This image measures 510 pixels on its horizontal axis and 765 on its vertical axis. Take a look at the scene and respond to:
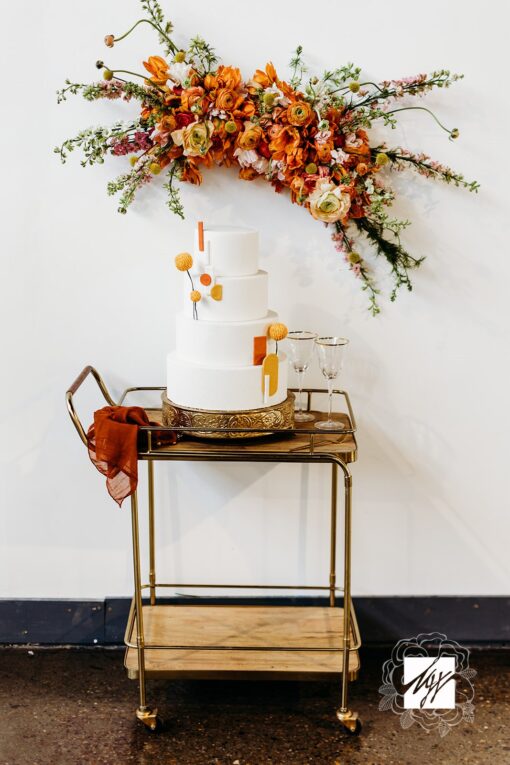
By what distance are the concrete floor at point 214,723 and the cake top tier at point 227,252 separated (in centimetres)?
105

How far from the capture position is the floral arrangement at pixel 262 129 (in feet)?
6.85

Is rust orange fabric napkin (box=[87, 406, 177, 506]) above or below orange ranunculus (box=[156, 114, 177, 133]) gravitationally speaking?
below

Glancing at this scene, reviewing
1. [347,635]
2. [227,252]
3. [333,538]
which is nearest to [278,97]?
[227,252]

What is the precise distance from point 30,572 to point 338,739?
0.92 meters

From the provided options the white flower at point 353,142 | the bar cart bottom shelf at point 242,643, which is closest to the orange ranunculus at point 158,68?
the white flower at point 353,142

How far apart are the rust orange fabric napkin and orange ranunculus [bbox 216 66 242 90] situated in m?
0.78

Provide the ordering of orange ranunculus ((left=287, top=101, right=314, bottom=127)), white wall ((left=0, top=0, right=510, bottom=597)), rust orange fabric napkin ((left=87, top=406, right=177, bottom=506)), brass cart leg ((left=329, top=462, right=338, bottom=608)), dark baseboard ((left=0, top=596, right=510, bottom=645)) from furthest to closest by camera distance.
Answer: dark baseboard ((left=0, top=596, right=510, bottom=645)), brass cart leg ((left=329, top=462, right=338, bottom=608)), white wall ((left=0, top=0, right=510, bottom=597)), orange ranunculus ((left=287, top=101, right=314, bottom=127)), rust orange fabric napkin ((left=87, top=406, right=177, bottom=506))

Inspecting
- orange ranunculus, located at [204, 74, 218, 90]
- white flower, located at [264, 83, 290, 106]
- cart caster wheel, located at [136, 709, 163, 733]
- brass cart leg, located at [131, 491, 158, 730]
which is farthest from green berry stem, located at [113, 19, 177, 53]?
cart caster wheel, located at [136, 709, 163, 733]

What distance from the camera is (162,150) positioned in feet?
7.00

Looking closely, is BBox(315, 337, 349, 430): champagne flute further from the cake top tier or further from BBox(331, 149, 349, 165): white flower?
BBox(331, 149, 349, 165): white flower

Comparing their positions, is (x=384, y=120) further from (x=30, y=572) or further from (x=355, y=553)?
(x=30, y=572)

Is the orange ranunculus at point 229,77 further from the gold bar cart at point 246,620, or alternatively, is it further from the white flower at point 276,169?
the gold bar cart at point 246,620

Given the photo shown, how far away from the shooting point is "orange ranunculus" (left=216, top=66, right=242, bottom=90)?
2084 mm

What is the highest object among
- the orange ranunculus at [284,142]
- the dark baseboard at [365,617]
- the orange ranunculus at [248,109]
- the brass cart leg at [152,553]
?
the orange ranunculus at [248,109]
